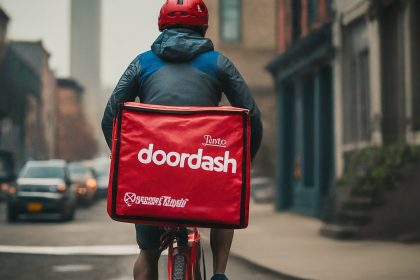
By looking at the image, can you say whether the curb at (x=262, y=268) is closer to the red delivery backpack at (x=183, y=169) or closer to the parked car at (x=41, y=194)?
the red delivery backpack at (x=183, y=169)

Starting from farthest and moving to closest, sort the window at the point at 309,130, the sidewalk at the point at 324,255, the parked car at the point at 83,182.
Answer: the parked car at the point at 83,182 → the window at the point at 309,130 → the sidewalk at the point at 324,255

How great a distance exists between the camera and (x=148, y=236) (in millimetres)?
4398

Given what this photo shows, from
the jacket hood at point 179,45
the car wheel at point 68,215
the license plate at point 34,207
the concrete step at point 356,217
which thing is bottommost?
the car wheel at point 68,215

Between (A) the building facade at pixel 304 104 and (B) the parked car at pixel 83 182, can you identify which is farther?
(B) the parked car at pixel 83 182

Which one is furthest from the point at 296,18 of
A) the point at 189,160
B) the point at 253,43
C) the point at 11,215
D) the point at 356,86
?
the point at 189,160

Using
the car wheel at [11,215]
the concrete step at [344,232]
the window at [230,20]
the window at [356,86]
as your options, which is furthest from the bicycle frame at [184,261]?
the window at [230,20]

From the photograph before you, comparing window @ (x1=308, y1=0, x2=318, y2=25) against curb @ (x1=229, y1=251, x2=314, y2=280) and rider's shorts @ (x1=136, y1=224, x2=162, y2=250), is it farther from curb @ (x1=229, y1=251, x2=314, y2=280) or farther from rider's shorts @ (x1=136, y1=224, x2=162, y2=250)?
rider's shorts @ (x1=136, y1=224, x2=162, y2=250)

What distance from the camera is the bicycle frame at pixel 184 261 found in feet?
13.7

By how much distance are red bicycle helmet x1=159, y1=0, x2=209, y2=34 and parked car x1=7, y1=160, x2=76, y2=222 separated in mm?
16931

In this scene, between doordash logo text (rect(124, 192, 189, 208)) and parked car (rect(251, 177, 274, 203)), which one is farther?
parked car (rect(251, 177, 274, 203))

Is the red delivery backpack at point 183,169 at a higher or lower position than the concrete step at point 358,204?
higher

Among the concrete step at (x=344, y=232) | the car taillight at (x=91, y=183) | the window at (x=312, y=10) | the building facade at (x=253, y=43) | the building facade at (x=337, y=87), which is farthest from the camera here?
the building facade at (x=253, y=43)

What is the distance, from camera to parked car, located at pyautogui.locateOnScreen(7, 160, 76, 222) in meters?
20.9

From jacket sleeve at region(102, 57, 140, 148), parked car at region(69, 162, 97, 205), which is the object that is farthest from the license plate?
jacket sleeve at region(102, 57, 140, 148)
